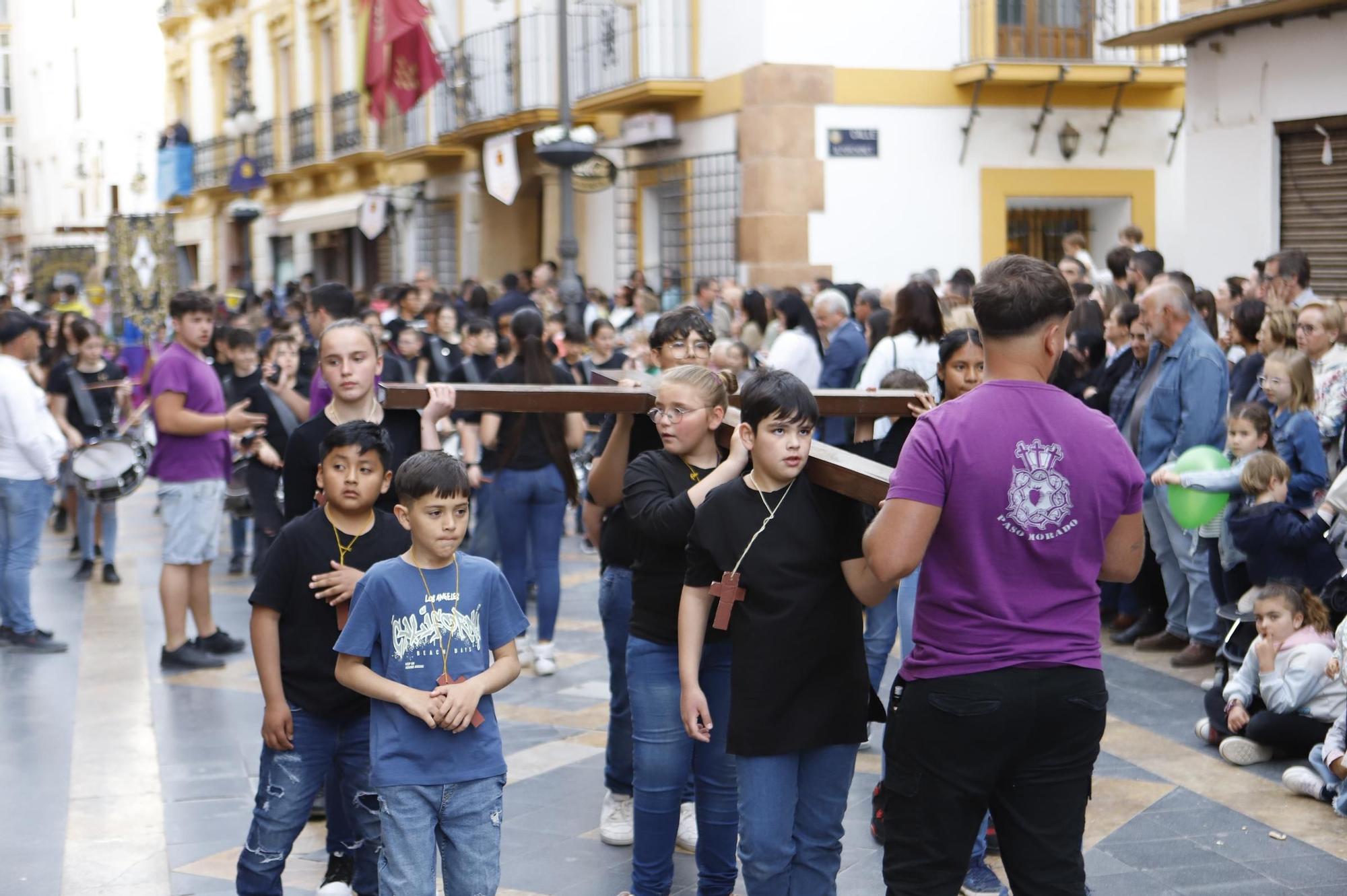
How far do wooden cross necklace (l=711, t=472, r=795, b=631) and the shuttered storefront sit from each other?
9291mm

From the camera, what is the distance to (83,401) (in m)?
11.4

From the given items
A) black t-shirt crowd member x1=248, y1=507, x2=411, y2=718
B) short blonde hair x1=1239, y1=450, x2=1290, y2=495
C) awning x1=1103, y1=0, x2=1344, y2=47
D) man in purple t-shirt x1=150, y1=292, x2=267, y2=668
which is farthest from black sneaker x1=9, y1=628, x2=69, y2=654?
awning x1=1103, y1=0, x2=1344, y2=47

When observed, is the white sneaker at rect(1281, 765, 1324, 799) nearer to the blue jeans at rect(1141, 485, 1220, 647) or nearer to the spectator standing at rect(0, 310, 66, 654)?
the blue jeans at rect(1141, 485, 1220, 647)

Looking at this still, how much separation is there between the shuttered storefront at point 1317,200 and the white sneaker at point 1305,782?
7088 millimetres

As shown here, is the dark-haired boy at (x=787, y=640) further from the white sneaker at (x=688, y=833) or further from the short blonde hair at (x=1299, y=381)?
the short blonde hair at (x=1299, y=381)

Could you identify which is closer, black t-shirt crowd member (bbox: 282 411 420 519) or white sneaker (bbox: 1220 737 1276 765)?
black t-shirt crowd member (bbox: 282 411 420 519)

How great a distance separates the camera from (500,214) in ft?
81.8

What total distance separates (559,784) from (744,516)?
2579 mm

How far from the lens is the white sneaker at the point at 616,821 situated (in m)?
5.61

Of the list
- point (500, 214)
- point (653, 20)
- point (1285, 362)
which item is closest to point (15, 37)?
point (500, 214)

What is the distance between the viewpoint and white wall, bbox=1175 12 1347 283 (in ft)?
40.3

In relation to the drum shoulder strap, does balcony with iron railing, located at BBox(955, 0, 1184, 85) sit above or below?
above

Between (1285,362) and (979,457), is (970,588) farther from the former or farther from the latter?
(1285,362)

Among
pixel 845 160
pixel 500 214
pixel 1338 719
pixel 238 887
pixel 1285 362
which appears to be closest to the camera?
pixel 238 887
